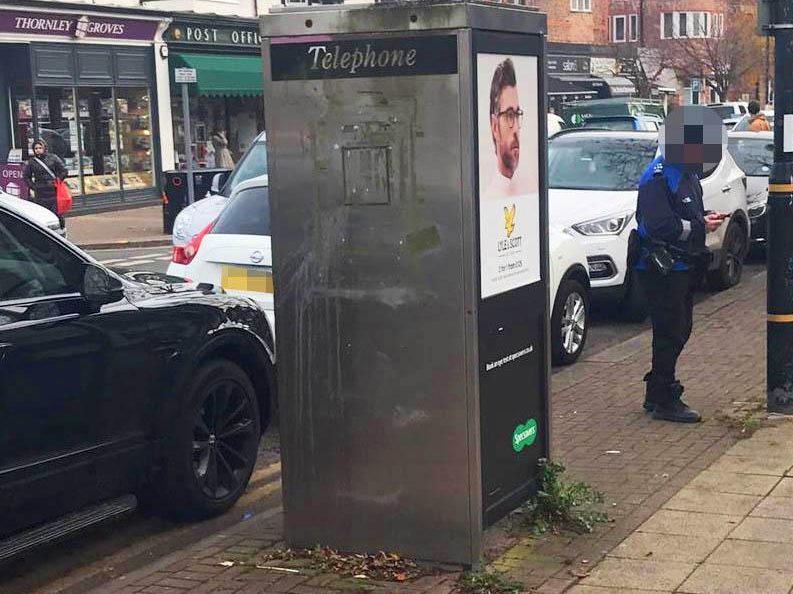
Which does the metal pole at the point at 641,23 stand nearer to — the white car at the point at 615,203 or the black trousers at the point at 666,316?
the white car at the point at 615,203

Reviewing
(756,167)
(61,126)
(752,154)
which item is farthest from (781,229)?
(61,126)

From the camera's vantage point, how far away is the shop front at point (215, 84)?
3067 cm

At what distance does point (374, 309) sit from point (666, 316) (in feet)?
10.2

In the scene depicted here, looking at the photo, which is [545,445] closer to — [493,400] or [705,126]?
[493,400]

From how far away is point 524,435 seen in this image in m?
5.55

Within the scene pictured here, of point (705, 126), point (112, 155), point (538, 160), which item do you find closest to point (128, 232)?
point (112, 155)

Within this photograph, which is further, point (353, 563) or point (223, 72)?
point (223, 72)

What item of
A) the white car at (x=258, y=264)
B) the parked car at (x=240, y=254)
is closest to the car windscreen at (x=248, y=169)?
the white car at (x=258, y=264)

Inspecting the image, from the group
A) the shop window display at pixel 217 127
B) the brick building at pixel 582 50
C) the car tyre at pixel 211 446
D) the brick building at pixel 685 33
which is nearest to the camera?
the car tyre at pixel 211 446

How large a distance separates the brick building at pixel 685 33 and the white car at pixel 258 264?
2003 inches

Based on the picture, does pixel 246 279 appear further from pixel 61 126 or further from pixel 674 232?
pixel 61 126

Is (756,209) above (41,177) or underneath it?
underneath

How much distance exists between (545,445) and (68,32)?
78.1 ft

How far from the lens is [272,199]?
16.8 feet
